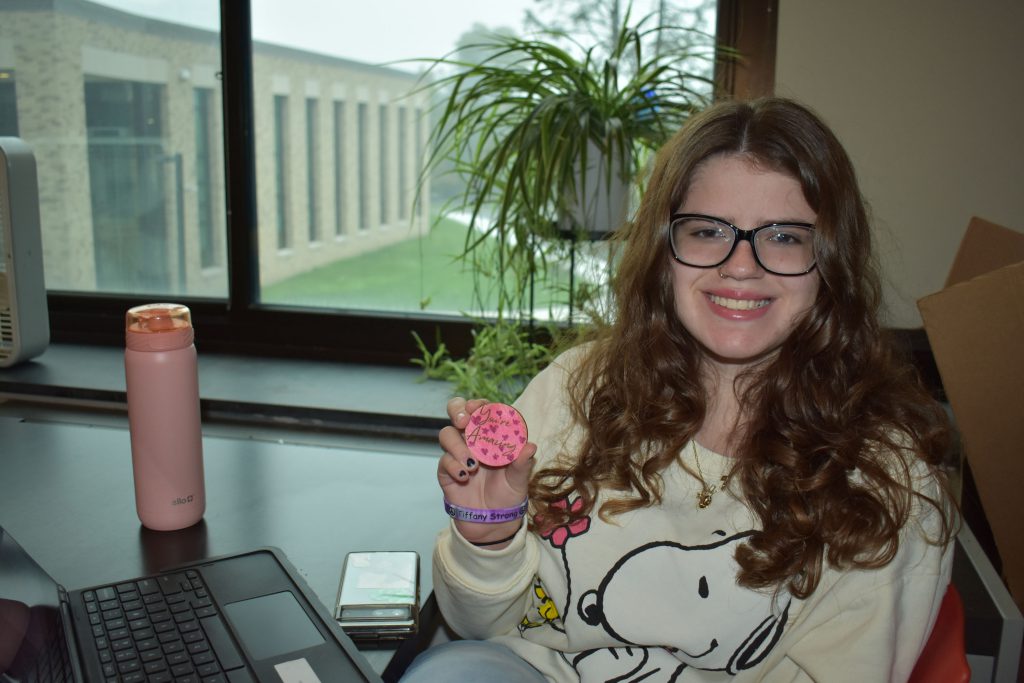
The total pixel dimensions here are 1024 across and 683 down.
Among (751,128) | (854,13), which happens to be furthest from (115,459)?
(854,13)

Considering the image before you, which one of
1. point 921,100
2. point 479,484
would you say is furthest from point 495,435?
point 921,100

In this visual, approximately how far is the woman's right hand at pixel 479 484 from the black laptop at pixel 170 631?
20 cm

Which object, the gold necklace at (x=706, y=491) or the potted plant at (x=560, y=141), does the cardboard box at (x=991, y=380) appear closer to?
the gold necklace at (x=706, y=491)

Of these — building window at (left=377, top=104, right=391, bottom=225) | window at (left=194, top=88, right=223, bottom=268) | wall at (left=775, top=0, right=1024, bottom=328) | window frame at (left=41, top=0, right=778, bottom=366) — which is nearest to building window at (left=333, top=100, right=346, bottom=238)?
building window at (left=377, top=104, right=391, bottom=225)

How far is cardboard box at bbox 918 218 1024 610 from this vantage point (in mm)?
1300

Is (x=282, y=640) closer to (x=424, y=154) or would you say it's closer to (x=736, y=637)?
(x=736, y=637)

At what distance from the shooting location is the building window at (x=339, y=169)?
7.95 ft

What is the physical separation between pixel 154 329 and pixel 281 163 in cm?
143

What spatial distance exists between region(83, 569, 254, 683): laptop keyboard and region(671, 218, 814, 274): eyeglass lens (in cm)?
68

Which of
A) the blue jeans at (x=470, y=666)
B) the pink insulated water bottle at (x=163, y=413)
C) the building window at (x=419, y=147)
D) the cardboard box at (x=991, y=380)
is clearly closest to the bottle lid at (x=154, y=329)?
the pink insulated water bottle at (x=163, y=413)

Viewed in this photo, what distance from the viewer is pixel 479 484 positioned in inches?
42.2

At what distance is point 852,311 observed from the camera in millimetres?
1115

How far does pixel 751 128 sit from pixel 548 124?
74cm

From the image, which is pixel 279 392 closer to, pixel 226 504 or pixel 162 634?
pixel 226 504
